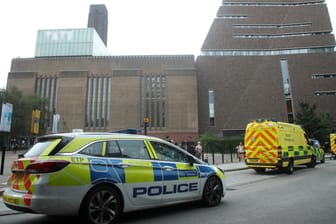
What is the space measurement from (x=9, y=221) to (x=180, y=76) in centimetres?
5940

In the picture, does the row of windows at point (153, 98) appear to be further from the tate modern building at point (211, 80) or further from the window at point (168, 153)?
the window at point (168, 153)

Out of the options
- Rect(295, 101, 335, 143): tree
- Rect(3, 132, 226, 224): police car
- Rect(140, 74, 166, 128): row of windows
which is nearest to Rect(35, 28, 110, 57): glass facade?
Rect(140, 74, 166, 128): row of windows

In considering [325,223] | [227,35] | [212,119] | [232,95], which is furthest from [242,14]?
[325,223]

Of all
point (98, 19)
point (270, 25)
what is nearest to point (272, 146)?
point (270, 25)

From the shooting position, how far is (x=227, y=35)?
6481 cm

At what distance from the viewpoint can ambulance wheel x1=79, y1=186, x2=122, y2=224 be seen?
3951mm

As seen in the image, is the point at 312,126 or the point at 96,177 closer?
the point at 96,177

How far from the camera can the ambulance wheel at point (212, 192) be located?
5.71m

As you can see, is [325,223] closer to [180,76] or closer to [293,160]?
[293,160]

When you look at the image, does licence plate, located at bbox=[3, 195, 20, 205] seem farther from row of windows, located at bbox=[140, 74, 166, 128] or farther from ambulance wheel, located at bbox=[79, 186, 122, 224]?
row of windows, located at bbox=[140, 74, 166, 128]

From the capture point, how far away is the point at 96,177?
13.5 ft

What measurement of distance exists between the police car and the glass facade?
7359cm

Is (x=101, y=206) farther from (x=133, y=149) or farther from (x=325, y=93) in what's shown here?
(x=325, y=93)

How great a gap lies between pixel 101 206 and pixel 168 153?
180cm
